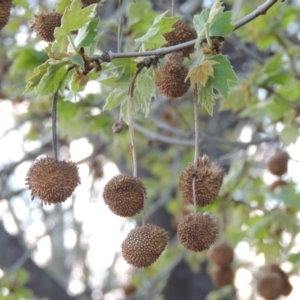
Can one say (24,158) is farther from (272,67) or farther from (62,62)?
(62,62)

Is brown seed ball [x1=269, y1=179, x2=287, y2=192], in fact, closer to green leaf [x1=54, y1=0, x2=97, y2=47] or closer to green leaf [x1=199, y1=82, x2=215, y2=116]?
green leaf [x1=199, y1=82, x2=215, y2=116]

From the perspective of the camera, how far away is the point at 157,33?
1.63 meters

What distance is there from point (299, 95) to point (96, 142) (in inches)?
91.6

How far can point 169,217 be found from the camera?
5.62m

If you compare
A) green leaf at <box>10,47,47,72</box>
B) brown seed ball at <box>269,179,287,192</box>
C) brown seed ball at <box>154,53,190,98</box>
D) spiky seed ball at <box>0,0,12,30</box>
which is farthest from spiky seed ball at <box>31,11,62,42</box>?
brown seed ball at <box>269,179,287,192</box>

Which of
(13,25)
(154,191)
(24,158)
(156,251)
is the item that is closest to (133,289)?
(154,191)

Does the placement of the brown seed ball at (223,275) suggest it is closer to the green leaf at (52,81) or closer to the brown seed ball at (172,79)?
the brown seed ball at (172,79)

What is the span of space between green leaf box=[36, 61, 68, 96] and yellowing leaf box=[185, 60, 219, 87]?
0.31 meters

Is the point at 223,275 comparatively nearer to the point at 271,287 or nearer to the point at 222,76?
the point at 271,287

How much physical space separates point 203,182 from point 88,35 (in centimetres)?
46

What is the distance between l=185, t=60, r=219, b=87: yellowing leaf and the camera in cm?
159

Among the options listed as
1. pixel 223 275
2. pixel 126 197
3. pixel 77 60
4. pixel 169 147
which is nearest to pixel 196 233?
pixel 126 197

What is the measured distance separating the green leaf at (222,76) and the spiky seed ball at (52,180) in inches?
17.0

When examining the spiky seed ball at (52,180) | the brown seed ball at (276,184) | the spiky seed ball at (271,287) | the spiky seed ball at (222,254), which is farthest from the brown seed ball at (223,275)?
the spiky seed ball at (52,180)
